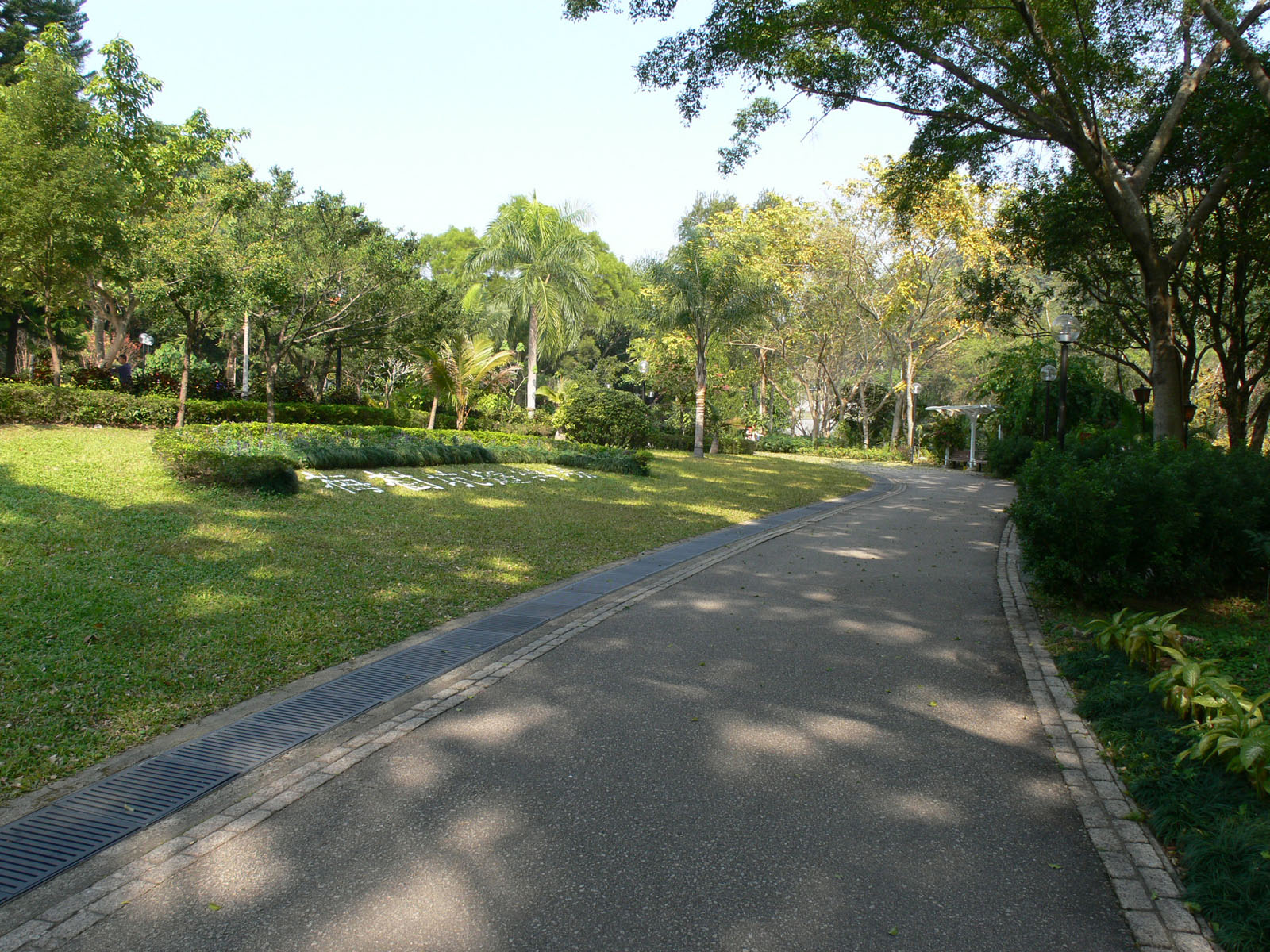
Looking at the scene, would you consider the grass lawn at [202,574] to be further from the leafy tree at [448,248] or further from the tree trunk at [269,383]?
the leafy tree at [448,248]

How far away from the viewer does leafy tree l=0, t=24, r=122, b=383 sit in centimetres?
1688

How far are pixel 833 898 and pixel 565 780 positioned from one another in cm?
138

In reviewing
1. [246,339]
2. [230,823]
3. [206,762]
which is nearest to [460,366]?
[246,339]

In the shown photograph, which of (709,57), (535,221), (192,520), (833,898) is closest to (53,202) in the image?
(192,520)

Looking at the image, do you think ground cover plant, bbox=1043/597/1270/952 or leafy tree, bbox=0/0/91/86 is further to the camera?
leafy tree, bbox=0/0/91/86

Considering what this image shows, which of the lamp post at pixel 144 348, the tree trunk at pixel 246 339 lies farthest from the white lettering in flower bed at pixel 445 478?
the lamp post at pixel 144 348

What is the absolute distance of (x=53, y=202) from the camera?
16922 mm

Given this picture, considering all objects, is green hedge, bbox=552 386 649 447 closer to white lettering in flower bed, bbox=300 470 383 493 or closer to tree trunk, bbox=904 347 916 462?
tree trunk, bbox=904 347 916 462

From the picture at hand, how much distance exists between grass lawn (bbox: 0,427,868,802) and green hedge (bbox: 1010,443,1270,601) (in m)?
4.68

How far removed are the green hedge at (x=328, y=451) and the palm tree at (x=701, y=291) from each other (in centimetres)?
966

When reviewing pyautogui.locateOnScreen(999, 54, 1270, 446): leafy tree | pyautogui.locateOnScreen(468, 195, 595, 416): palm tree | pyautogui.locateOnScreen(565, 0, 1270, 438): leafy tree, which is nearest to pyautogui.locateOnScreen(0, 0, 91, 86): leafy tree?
pyautogui.locateOnScreen(468, 195, 595, 416): palm tree

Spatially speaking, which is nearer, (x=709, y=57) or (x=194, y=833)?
(x=194, y=833)

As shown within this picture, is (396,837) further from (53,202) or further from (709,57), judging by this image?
(53,202)

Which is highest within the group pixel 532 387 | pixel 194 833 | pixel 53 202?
pixel 53 202
